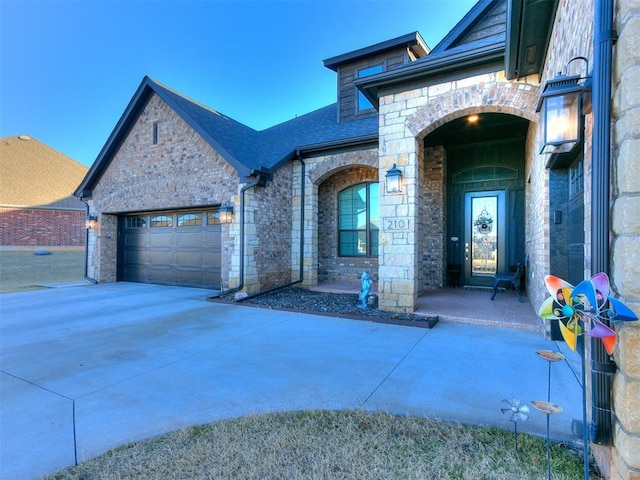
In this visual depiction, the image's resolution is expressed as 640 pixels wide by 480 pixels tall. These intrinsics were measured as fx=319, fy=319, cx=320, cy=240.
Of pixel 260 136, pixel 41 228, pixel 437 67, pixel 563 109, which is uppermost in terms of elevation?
pixel 260 136

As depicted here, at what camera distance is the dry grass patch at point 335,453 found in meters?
1.84

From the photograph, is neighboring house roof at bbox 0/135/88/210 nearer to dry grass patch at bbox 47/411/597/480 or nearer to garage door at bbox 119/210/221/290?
garage door at bbox 119/210/221/290

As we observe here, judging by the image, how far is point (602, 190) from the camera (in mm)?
1692

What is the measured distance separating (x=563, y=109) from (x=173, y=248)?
32.6ft

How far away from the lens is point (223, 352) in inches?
156

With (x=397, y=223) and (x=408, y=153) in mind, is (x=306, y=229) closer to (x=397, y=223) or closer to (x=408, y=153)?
(x=397, y=223)

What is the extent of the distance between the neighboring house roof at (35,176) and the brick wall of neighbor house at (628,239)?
26438 millimetres

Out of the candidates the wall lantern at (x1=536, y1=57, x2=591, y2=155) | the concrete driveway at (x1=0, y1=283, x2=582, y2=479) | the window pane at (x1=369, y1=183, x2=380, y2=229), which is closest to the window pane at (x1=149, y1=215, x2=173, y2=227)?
the concrete driveway at (x1=0, y1=283, x2=582, y2=479)

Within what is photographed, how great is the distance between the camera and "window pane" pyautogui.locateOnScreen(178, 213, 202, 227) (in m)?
9.39

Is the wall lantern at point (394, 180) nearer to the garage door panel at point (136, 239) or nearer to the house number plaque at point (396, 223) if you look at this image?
the house number plaque at point (396, 223)

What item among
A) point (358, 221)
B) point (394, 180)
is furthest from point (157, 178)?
point (394, 180)

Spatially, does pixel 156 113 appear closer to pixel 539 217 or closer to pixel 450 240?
pixel 450 240

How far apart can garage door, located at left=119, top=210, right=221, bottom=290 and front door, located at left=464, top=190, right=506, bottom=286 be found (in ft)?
21.8

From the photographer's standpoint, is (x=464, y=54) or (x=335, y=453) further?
(x=464, y=54)
